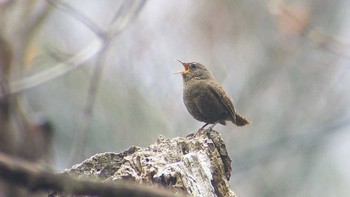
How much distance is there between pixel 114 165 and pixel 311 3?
9.28m

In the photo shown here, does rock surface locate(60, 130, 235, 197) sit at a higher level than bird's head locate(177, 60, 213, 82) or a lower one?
lower

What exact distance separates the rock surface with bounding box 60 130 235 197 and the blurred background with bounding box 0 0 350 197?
4871mm

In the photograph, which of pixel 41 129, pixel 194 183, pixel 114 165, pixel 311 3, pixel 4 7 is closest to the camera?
pixel 194 183

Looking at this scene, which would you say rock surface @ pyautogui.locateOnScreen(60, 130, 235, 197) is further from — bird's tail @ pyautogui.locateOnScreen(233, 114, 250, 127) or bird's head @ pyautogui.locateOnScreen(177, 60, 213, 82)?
bird's head @ pyautogui.locateOnScreen(177, 60, 213, 82)

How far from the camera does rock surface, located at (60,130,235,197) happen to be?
3178 millimetres

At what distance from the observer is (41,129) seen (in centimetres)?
523

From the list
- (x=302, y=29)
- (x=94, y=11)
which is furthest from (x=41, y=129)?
(x=94, y=11)

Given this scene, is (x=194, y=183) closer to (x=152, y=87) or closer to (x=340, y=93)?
(x=152, y=87)

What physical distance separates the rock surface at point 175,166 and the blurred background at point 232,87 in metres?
4.87

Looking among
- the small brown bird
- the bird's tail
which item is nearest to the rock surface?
the small brown bird

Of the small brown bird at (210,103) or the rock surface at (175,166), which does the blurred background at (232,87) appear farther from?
the rock surface at (175,166)

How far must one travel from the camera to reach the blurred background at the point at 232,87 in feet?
34.4

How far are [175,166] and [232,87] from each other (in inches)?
306

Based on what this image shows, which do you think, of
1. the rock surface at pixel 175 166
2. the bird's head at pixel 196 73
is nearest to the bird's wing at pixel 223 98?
the bird's head at pixel 196 73
